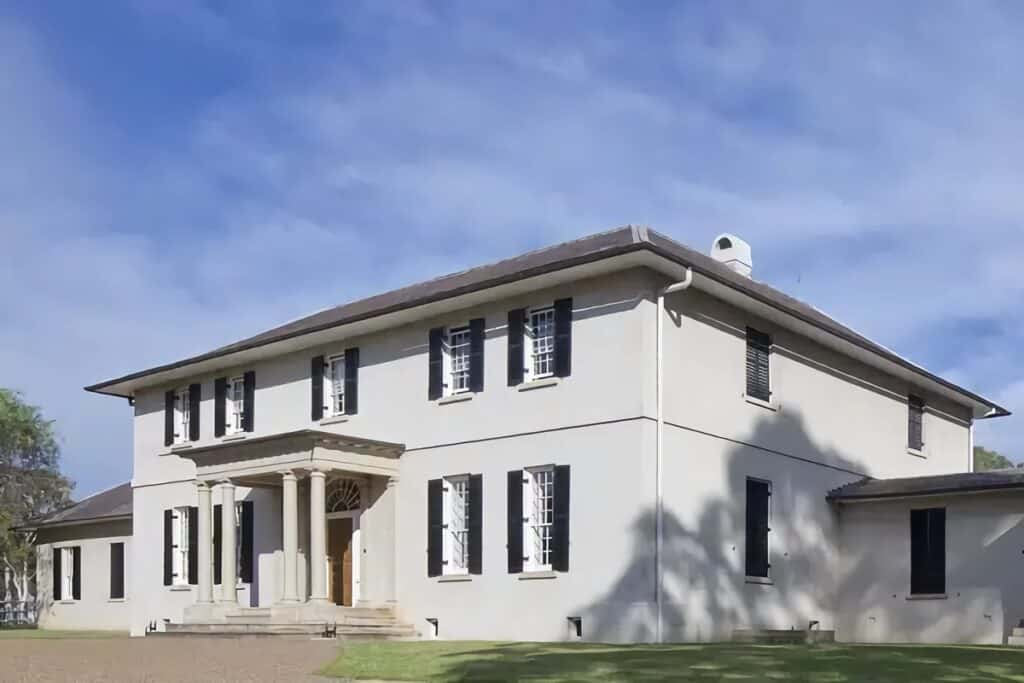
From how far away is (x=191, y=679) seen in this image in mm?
13312

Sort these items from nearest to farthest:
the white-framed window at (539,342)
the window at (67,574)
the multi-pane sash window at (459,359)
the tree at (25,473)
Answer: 1. the white-framed window at (539,342)
2. the multi-pane sash window at (459,359)
3. the window at (67,574)
4. the tree at (25,473)

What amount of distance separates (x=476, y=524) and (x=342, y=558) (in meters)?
4.35

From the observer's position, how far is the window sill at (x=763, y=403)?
2277 cm

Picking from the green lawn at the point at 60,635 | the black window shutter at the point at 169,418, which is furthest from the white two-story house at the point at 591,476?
the black window shutter at the point at 169,418

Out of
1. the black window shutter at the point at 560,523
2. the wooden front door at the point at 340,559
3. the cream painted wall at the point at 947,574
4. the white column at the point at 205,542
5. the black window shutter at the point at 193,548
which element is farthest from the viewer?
the black window shutter at the point at 193,548

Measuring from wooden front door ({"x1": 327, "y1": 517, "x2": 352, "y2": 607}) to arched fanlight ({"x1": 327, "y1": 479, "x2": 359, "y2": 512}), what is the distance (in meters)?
0.27

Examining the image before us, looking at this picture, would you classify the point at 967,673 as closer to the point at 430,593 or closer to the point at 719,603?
the point at 719,603

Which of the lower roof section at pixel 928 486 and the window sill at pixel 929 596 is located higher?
the lower roof section at pixel 928 486

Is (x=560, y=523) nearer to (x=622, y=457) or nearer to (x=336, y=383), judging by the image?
(x=622, y=457)

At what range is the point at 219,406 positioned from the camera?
2859 centimetres

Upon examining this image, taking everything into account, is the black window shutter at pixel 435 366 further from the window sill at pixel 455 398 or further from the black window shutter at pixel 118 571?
the black window shutter at pixel 118 571

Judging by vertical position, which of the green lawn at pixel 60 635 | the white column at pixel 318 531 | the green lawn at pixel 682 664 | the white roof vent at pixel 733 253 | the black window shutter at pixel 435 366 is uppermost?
the white roof vent at pixel 733 253

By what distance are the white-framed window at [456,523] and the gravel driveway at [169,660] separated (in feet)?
10.7

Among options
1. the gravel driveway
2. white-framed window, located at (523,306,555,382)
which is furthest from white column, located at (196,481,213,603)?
white-framed window, located at (523,306,555,382)
